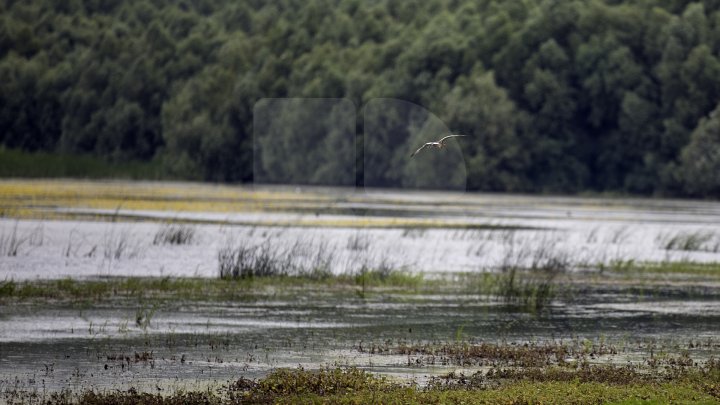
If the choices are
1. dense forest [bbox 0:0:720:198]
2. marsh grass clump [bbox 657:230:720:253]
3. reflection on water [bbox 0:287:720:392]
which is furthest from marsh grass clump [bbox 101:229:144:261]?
dense forest [bbox 0:0:720:198]

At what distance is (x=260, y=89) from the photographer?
138125 millimetres

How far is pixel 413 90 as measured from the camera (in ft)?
412

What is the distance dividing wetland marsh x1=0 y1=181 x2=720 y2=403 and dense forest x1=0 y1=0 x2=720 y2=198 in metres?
56.5

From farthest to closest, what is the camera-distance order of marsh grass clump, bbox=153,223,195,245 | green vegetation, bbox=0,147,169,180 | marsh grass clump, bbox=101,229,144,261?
green vegetation, bbox=0,147,169,180, marsh grass clump, bbox=153,223,195,245, marsh grass clump, bbox=101,229,144,261

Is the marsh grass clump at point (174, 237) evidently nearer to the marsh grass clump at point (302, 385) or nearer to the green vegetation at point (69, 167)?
the marsh grass clump at point (302, 385)

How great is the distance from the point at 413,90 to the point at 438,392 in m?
108

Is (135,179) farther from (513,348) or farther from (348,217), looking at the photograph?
(513,348)

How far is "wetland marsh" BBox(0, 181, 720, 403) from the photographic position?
19625 millimetres

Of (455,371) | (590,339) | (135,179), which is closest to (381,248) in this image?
(590,339)

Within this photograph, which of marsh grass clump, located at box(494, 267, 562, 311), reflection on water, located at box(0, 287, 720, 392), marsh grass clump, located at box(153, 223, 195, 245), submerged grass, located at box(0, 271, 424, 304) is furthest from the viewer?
marsh grass clump, located at box(153, 223, 195, 245)

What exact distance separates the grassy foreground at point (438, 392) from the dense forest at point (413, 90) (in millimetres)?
88821

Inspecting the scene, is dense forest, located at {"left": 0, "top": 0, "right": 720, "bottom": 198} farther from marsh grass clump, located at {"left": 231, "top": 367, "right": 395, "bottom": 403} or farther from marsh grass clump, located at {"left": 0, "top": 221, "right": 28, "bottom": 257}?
marsh grass clump, located at {"left": 231, "top": 367, "right": 395, "bottom": 403}

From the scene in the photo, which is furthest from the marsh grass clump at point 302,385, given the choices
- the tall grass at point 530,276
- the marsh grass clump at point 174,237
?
the marsh grass clump at point 174,237

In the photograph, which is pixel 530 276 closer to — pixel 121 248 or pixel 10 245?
pixel 121 248
